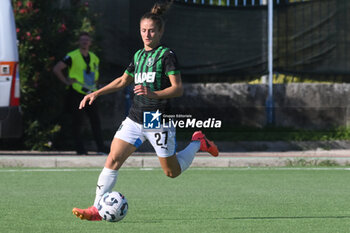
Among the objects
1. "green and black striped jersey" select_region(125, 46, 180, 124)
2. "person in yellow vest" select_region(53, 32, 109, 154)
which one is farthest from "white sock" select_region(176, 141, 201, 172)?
"person in yellow vest" select_region(53, 32, 109, 154)

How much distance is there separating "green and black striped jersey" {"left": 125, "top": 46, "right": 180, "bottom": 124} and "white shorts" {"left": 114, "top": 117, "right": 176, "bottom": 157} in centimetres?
7

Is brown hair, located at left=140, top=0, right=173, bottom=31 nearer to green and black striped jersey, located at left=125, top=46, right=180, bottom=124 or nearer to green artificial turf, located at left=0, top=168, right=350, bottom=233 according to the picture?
green and black striped jersey, located at left=125, top=46, right=180, bottom=124

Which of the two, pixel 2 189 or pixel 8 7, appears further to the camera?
pixel 8 7

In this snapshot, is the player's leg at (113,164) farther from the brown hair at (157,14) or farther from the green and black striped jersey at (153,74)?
the brown hair at (157,14)

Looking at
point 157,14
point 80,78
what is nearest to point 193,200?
point 157,14

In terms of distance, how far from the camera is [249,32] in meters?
16.0

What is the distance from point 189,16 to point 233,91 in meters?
1.66

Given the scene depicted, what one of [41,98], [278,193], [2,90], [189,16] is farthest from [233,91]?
[278,193]

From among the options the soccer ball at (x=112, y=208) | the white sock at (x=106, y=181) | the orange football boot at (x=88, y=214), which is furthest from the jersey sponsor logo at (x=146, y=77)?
the orange football boot at (x=88, y=214)

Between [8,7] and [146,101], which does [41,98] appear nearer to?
[8,7]

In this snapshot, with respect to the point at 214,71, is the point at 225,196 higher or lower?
lower

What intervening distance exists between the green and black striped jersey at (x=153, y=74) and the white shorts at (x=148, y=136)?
0.07m

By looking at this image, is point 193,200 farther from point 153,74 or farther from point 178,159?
point 153,74

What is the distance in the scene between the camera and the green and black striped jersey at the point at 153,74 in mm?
6832
